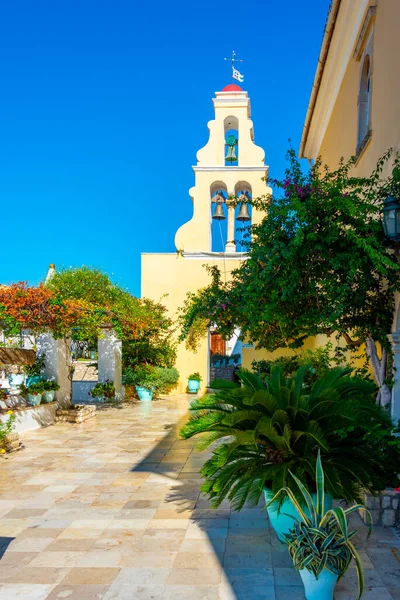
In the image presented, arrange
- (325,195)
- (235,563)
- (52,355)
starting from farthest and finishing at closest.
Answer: (52,355), (325,195), (235,563)

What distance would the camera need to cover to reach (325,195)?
5.40 metres

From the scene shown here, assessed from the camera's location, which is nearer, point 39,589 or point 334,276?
point 39,589

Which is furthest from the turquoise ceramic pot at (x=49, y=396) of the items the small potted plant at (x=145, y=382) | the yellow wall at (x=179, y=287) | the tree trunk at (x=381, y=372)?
the tree trunk at (x=381, y=372)

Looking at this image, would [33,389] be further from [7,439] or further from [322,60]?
[322,60]

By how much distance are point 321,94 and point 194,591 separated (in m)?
10.1

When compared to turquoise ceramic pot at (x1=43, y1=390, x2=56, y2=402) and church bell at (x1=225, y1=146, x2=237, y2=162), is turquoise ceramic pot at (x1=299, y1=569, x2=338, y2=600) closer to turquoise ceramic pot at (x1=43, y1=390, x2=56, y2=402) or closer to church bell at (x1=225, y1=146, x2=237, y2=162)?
turquoise ceramic pot at (x1=43, y1=390, x2=56, y2=402)

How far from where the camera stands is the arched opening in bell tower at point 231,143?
16.7m

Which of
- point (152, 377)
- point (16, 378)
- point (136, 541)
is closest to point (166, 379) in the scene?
point (152, 377)

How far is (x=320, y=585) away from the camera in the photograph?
10.9 feet

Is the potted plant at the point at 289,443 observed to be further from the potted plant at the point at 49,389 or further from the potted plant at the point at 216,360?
the potted plant at the point at 216,360

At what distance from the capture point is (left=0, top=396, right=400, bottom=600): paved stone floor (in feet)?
11.9

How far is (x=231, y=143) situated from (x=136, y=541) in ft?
47.3

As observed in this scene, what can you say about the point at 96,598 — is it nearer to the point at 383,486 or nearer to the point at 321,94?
the point at 383,486

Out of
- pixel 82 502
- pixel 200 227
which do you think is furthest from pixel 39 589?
pixel 200 227
